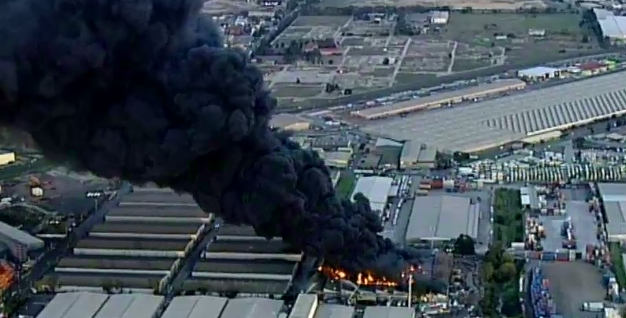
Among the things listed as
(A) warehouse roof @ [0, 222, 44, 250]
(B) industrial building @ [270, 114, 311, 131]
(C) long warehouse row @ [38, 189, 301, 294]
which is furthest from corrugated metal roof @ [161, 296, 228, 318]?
(B) industrial building @ [270, 114, 311, 131]

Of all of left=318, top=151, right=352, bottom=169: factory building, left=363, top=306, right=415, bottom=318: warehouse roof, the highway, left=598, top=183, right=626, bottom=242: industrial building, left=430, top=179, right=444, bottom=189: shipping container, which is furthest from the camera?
left=318, top=151, right=352, bottom=169: factory building

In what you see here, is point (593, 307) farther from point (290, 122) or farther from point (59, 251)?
point (290, 122)

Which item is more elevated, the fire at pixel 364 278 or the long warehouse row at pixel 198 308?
the fire at pixel 364 278

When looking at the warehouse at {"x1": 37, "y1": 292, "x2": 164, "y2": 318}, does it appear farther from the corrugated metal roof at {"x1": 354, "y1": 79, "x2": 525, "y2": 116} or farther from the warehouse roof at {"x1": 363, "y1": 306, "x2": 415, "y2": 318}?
the corrugated metal roof at {"x1": 354, "y1": 79, "x2": 525, "y2": 116}

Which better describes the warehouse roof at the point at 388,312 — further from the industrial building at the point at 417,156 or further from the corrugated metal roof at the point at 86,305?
the industrial building at the point at 417,156

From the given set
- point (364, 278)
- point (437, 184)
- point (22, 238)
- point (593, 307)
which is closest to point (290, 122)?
point (437, 184)

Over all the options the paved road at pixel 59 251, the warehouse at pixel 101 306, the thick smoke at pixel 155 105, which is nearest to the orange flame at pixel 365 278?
the thick smoke at pixel 155 105

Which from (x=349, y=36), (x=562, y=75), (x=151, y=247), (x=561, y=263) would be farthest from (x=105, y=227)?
(x=349, y=36)
